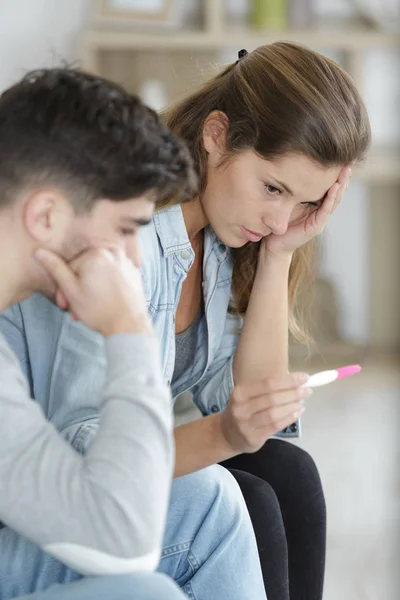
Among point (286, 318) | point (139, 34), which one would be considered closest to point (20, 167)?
point (286, 318)

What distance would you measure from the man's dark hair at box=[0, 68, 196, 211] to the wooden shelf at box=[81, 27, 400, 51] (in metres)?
2.79

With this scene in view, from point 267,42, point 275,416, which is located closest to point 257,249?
point 275,416

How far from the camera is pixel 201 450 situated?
1.36m

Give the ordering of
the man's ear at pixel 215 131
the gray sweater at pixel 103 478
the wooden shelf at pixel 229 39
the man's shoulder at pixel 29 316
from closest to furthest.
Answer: the gray sweater at pixel 103 478 < the man's shoulder at pixel 29 316 < the man's ear at pixel 215 131 < the wooden shelf at pixel 229 39

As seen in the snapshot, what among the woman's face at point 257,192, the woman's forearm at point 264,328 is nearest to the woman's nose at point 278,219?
the woman's face at point 257,192

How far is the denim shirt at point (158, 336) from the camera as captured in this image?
133cm

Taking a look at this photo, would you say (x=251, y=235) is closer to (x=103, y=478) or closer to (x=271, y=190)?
(x=271, y=190)

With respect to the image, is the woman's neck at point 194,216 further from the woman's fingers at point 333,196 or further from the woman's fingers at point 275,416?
the woman's fingers at point 275,416

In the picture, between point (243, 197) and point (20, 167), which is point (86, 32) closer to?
point (243, 197)

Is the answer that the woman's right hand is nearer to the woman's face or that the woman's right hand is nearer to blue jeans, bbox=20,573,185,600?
blue jeans, bbox=20,573,185,600

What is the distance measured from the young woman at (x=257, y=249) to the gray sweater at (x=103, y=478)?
33cm

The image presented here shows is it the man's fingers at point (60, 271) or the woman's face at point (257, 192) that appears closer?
the man's fingers at point (60, 271)

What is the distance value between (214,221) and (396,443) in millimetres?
1658

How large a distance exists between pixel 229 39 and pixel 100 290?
2922 millimetres
